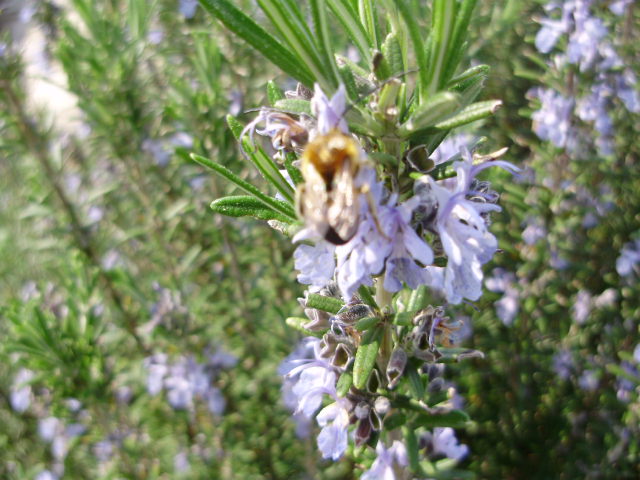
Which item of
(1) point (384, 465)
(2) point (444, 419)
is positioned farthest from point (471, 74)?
(1) point (384, 465)

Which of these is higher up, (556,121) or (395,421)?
(395,421)

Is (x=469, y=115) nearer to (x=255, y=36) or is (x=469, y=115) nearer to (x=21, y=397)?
(x=255, y=36)

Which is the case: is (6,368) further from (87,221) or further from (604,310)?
(604,310)

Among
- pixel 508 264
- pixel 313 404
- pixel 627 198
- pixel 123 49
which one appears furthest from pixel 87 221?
pixel 627 198

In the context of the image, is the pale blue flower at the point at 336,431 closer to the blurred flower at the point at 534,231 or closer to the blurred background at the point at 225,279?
the blurred background at the point at 225,279

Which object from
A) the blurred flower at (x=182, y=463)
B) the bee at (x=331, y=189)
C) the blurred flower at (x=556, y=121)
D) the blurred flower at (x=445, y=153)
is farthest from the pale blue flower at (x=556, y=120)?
the blurred flower at (x=182, y=463)
